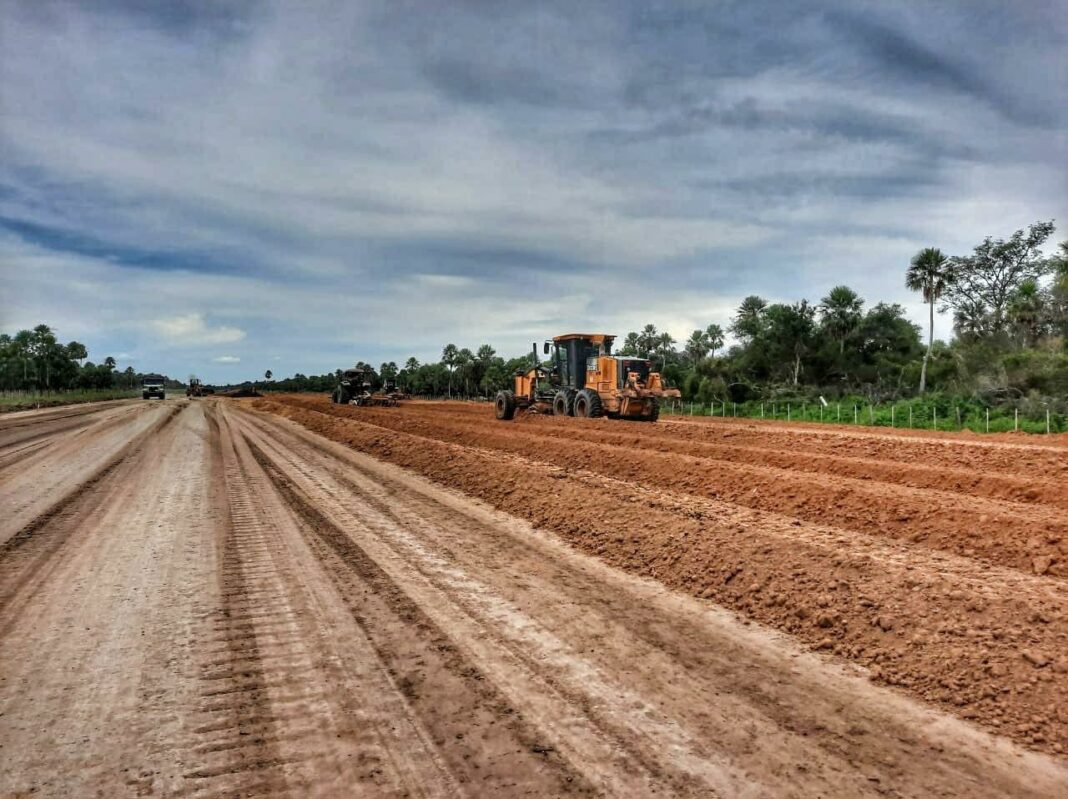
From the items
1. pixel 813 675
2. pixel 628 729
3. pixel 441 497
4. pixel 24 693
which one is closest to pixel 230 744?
pixel 24 693

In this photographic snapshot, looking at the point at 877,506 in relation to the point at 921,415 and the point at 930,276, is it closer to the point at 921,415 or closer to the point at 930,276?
the point at 921,415

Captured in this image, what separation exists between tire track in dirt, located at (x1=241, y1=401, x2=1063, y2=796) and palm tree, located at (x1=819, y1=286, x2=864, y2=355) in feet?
179

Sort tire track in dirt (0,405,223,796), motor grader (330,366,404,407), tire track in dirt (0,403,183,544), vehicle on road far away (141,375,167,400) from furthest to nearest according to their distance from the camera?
vehicle on road far away (141,375,167,400)
motor grader (330,366,404,407)
tire track in dirt (0,403,183,544)
tire track in dirt (0,405,223,796)

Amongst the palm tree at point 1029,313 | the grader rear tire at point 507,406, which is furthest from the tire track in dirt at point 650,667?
the palm tree at point 1029,313

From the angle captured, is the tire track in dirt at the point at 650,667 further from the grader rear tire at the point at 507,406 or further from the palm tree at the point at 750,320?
the palm tree at the point at 750,320

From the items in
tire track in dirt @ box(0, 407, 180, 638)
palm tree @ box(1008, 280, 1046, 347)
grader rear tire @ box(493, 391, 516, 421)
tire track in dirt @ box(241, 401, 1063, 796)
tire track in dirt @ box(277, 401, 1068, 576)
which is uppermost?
palm tree @ box(1008, 280, 1046, 347)

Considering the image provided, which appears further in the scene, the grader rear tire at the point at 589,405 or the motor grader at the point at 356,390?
the motor grader at the point at 356,390

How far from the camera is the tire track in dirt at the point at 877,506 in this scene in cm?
610

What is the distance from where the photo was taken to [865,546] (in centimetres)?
609

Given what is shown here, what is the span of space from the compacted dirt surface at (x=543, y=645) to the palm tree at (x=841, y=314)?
4989 centimetres

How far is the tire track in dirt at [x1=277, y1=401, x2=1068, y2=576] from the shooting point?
20.0 feet

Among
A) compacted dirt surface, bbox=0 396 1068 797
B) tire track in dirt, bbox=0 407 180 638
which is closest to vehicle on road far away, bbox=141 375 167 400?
tire track in dirt, bbox=0 407 180 638

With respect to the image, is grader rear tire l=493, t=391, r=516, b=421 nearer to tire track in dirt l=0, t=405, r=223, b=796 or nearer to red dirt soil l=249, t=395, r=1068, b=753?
red dirt soil l=249, t=395, r=1068, b=753

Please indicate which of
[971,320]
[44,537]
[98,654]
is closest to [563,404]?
[44,537]
